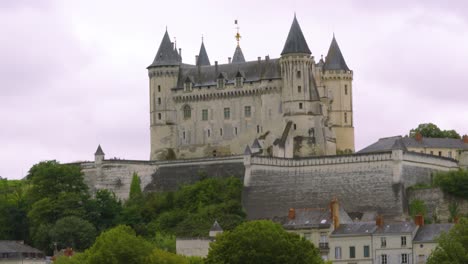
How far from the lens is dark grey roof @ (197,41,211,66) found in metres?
126

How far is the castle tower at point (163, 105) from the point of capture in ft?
395

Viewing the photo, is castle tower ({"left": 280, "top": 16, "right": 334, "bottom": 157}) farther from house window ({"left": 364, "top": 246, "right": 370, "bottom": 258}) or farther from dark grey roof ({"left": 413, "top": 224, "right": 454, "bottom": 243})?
dark grey roof ({"left": 413, "top": 224, "right": 454, "bottom": 243})

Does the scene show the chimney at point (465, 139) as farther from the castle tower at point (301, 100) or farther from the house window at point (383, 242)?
the house window at point (383, 242)

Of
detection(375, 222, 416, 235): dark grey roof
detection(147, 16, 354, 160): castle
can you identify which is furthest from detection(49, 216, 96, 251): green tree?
detection(375, 222, 416, 235): dark grey roof

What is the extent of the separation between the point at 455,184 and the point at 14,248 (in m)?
25.1

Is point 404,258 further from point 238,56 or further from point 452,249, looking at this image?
point 238,56

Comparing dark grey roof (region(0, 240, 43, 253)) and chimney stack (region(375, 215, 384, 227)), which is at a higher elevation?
chimney stack (region(375, 215, 384, 227))

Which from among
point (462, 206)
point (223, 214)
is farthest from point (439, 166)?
point (223, 214)

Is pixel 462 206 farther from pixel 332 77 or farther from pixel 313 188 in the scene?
pixel 332 77

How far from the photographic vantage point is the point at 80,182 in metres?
115

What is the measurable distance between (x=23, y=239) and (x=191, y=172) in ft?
37.2

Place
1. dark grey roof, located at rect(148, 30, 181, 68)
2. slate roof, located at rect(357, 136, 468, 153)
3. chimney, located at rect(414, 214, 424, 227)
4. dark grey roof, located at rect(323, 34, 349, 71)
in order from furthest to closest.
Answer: dark grey roof, located at rect(148, 30, 181, 68), dark grey roof, located at rect(323, 34, 349, 71), slate roof, located at rect(357, 136, 468, 153), chimney, located at rect(414, 214, 424, 227)

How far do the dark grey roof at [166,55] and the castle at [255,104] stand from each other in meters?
0.07

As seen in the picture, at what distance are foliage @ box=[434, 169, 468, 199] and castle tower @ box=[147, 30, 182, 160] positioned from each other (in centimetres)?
2226
